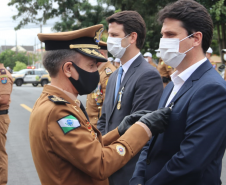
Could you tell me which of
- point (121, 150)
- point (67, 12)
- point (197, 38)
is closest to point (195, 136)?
point (121, 150)

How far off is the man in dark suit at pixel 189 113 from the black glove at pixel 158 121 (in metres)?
0.05

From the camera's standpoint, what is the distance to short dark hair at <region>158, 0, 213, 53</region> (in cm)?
204

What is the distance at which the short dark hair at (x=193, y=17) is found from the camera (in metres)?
2.04

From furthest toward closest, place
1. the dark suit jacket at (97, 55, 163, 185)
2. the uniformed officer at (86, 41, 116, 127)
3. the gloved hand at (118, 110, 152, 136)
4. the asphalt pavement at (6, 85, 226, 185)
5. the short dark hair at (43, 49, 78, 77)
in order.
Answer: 1. the asphalt pavement at (6, 85, 226, 185)
2. the uniformed officer at (86, 41, 116, 127)
3. the dark suit jacket at (97, 55, 163, 185)
4. the gloved hand at (118, 110, 152, 136)
5. the short dark hair at (43, 49, 78, 77)

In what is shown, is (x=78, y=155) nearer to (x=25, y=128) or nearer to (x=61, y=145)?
(x=61, y=145)

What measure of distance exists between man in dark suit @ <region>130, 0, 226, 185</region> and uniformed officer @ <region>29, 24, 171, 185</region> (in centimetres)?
16

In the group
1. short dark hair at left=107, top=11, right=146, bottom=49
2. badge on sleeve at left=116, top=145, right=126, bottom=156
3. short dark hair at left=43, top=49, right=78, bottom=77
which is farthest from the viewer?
short dark hair at left=107, top=11, right=146, bottom=49

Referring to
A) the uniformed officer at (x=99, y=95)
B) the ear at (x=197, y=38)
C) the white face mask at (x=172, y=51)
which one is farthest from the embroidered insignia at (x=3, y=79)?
the ear at (x=197, y=38)

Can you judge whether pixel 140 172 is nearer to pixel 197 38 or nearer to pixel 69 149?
pixel 69 149

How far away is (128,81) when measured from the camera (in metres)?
3.16

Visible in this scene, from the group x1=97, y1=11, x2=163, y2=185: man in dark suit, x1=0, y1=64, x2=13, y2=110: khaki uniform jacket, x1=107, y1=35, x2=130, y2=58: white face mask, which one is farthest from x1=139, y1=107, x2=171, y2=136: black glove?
x1=0, y1=64, x2=13, y2=110: khaki uniform jacket

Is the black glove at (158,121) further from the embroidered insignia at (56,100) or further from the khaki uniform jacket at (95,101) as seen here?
the khaki uniform jacket at (95,101)

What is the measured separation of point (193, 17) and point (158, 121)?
78cm

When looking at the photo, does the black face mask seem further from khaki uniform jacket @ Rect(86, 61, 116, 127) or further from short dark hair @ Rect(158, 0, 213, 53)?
khaki uniform jacket @ Rect(86, 61, 116, 127)
